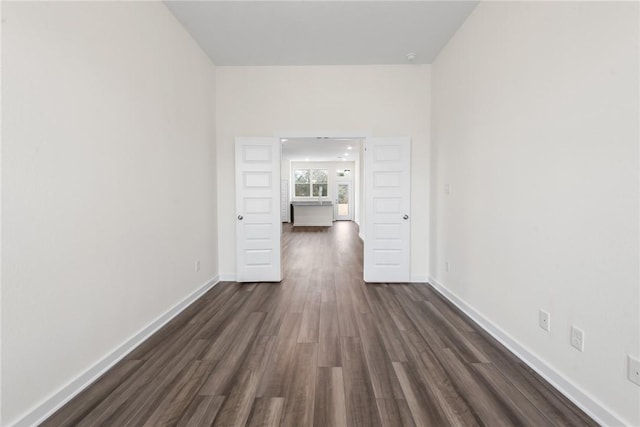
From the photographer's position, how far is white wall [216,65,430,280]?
3.54 meters

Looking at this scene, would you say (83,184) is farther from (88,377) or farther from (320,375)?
(320,375)

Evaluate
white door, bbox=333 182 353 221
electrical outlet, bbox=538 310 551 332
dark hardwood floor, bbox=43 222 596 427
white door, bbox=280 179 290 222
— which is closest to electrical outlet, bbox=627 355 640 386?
dark hardwood floor, bbox=43 222 596 427

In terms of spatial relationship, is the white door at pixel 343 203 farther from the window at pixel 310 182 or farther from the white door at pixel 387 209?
the white door at pixel 387 209

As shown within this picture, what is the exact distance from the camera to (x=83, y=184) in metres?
1.62

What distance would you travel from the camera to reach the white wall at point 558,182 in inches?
49.8

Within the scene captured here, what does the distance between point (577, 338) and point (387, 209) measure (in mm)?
2252

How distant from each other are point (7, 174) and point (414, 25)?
10.8 feet

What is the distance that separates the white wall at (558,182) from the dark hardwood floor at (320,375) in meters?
0.31

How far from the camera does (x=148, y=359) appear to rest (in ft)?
6.23

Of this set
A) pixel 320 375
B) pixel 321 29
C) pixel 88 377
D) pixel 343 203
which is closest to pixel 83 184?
pixel 88 377

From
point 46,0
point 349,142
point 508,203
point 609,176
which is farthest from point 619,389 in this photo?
point 349,142

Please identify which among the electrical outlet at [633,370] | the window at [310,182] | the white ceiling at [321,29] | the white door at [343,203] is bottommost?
the electrical outlet at [633,370]

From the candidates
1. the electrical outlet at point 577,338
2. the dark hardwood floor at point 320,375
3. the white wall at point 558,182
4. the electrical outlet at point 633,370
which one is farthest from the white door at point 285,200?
the electrical outlet at point 633,370

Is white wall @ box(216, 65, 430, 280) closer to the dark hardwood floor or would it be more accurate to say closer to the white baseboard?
the dark hardwood floor
